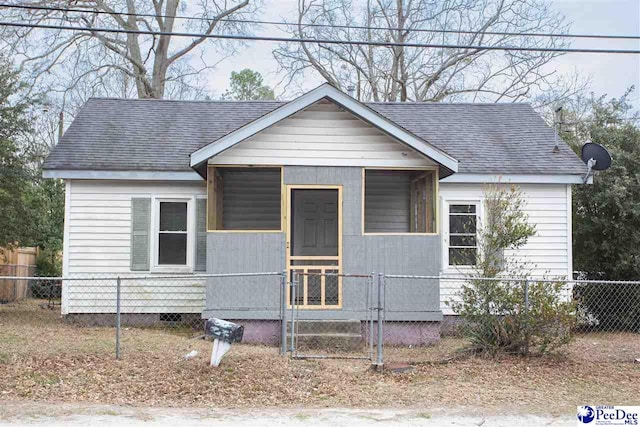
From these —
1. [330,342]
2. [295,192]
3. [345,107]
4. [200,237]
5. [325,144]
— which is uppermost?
[345,107]

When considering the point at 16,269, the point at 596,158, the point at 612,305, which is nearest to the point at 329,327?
the point at 596,158

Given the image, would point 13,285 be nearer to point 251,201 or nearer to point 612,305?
point 251,201

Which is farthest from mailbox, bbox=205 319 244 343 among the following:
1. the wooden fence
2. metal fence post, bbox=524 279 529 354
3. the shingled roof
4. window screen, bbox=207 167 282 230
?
the wooden fence

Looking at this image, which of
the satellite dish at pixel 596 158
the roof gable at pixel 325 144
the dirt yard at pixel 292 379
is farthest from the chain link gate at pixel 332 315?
the satellite dish at pixel 596 158

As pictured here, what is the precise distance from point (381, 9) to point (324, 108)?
17863 mm

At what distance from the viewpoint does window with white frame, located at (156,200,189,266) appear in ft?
44.7

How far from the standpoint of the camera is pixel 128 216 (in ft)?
44.3

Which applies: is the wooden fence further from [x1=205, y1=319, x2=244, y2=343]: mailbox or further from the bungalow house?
[x1=205, y1=319, x2=244, y2=343]: mailbox

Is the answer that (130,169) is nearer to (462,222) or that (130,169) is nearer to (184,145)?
(184,145)

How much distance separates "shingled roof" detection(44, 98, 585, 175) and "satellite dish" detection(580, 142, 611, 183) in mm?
188

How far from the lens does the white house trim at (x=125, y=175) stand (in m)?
13.1

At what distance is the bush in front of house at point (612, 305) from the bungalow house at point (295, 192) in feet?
5.42

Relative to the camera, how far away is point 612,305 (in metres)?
15.0

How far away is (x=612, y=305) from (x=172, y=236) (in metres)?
9.54
